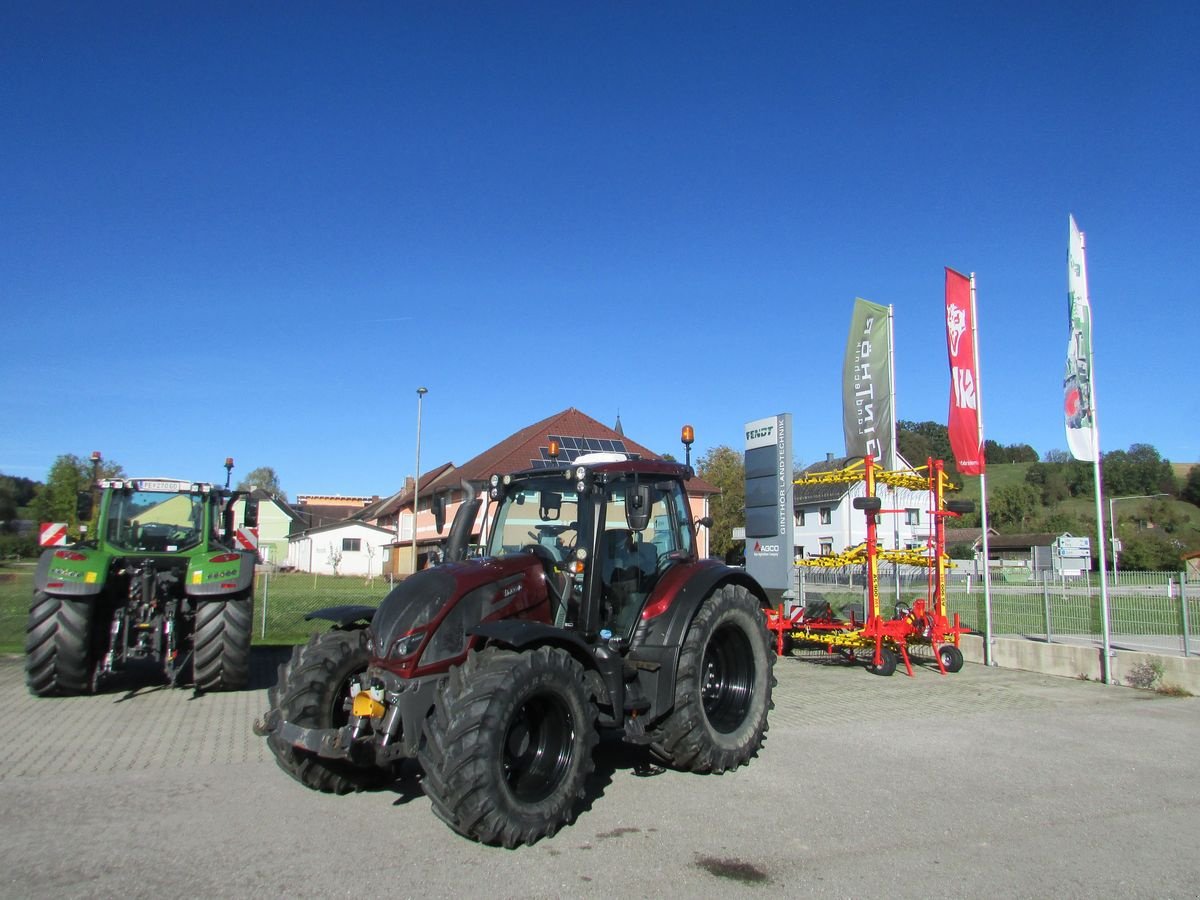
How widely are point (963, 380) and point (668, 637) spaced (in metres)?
9.08

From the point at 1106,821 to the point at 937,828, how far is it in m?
1.10

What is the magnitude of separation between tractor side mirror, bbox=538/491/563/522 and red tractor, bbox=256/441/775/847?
2 cm

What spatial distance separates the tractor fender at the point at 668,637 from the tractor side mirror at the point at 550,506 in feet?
3.20

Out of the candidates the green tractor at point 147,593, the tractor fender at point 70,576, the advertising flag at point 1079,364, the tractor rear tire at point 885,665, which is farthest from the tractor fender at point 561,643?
the advertising flag at point 1079,364

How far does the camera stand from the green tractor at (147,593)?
30.7 ft

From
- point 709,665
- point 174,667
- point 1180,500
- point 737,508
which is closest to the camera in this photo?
point 709,665

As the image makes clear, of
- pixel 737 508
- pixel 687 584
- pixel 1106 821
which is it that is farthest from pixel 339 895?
pixel 737 508

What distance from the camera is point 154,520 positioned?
1068 cm

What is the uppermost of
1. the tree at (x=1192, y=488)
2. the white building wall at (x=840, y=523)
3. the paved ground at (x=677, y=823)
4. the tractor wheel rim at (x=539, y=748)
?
the tree at (x=1192, y=488)

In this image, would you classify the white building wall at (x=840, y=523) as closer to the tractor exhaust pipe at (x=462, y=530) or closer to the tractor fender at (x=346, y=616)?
the tractor exhaust pipe at (x=462, y=530)

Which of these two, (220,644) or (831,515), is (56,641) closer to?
(220,644)

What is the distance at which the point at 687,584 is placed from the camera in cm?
Result: 658

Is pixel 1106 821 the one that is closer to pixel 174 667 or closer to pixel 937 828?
pixel 937 828

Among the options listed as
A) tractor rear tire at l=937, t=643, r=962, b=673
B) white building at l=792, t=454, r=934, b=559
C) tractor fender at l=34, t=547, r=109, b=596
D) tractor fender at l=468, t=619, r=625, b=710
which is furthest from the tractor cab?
white building at l=792, t=454, r=934, b=559
